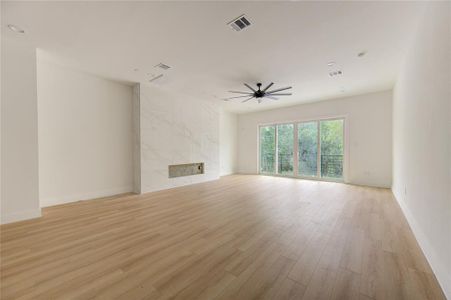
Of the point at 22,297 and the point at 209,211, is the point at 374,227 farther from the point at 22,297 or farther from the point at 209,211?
the point at 22,297

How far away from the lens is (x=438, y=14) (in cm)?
180

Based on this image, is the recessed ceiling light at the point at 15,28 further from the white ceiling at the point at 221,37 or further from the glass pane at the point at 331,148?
the glass pane at the point at 331,148

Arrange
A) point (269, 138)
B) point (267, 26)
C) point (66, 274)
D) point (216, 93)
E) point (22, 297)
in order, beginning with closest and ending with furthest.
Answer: point (22, 297) < point (66, 274) < point (267, 26) < point (216, 93) < point (269, 138)

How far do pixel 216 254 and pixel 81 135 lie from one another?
4.26 metres

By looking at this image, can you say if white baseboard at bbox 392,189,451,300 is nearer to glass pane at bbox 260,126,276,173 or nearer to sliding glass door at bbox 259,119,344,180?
sliding glass door at bbox 259,119,344,180

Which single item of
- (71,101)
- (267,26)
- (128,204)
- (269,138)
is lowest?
(128,204)

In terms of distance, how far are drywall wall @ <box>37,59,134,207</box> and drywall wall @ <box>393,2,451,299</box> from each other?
5805mm

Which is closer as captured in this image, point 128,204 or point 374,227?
point 374,227

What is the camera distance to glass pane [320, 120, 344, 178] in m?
6.31

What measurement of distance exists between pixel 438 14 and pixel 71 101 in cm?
606

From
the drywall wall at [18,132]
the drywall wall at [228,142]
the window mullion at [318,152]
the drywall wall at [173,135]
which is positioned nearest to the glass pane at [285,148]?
the window mullion at [318,152]

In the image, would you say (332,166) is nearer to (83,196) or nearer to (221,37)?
(221,37)

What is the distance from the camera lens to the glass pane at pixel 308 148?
676 cm

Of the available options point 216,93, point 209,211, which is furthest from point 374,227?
point 216,93
